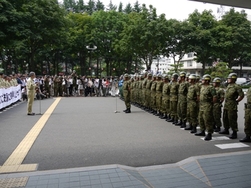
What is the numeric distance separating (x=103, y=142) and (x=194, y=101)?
10.5 ft

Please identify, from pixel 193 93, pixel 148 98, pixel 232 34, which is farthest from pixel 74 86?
pixel 232 34

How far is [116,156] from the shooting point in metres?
5.82

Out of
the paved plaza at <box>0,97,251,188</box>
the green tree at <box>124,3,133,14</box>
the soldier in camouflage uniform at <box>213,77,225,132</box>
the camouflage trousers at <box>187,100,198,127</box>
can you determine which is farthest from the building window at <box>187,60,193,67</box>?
the camouflage trousers at <box>187,100,198,127</box>

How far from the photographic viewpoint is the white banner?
12.7 metres

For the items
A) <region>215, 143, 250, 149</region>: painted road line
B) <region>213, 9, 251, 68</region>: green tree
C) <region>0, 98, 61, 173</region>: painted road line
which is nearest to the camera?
<region>0, 98, 61, 173</region>: painted road line

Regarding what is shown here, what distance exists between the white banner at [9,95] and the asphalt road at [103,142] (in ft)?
8.70

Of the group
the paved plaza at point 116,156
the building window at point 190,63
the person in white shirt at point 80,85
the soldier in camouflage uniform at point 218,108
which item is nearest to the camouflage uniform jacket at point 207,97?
the soldier in camouflage uniform at point 218,108

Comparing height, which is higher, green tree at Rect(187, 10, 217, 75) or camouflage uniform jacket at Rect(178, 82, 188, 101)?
green tree at Rect(187, 10, 217, 75)

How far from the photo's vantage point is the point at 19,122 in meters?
9.84

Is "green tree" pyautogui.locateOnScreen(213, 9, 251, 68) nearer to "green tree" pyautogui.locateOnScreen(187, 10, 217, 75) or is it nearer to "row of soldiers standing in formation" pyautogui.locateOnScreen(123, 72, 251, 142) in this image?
"green tree" pyautogui.locateOnScreen(187, 10, 217, 75)

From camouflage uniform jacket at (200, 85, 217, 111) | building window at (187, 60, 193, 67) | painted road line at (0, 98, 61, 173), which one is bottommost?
painted road line at (0, 98, 61, 173)

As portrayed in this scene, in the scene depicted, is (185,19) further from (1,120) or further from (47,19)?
(1,120)

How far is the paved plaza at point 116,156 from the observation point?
436cm

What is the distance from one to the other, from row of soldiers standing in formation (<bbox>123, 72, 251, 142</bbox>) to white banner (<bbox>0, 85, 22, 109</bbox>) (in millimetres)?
6171
